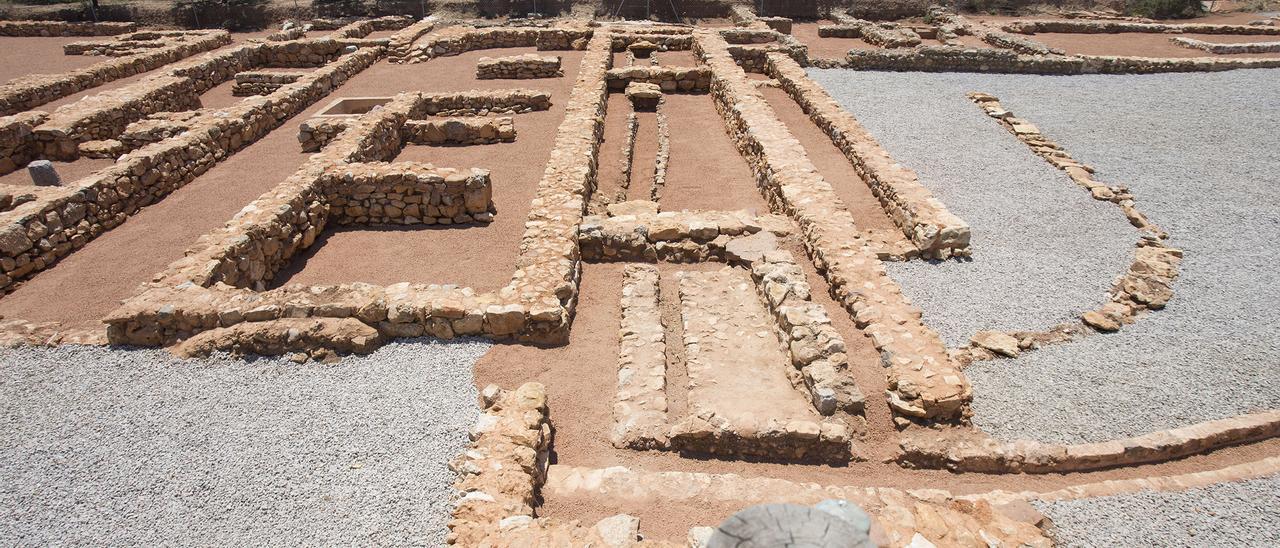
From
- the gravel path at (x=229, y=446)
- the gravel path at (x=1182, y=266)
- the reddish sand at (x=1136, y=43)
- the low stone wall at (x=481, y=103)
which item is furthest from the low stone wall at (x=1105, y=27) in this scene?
the gravel path at (x=229, y=446)

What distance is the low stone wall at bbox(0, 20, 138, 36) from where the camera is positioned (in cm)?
2645

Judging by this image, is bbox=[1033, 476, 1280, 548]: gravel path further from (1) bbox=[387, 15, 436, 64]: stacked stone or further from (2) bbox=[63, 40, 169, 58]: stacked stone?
(2) bbox=[63, 40, 169, 58]: stacked stone

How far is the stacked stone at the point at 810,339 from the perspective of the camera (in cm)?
616

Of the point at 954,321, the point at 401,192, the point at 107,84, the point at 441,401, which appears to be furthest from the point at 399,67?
the point at 954,321

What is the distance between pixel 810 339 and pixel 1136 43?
2562cm

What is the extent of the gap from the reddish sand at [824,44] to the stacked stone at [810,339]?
15.5m

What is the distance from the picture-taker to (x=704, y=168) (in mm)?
12945

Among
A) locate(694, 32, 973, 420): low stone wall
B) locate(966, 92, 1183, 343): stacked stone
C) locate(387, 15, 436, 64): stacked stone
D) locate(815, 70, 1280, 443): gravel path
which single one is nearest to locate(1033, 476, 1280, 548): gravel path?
locate(815, 70, 1280, 443): gravel path

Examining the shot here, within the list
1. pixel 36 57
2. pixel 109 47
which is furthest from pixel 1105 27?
pixel 36 57

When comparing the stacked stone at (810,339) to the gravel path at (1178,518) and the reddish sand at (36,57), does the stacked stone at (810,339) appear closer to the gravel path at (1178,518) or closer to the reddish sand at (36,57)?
the gravel path at (1178,518)

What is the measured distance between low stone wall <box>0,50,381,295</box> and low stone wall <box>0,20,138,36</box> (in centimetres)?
1874

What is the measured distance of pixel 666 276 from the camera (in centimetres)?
893

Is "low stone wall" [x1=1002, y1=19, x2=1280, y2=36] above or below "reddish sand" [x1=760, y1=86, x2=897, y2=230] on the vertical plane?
above

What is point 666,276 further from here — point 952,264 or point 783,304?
point 952,264
